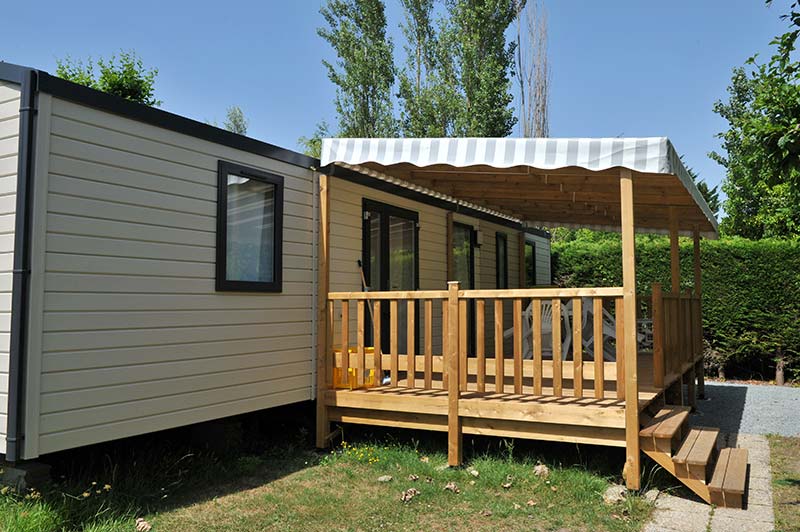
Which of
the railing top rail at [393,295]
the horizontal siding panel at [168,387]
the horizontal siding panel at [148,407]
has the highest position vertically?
the railing top rail at [393,295]

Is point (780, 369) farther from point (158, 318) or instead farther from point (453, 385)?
point (158, 318)

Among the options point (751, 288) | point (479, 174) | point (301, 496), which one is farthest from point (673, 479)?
point (751, 288)

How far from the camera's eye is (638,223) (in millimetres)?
8703

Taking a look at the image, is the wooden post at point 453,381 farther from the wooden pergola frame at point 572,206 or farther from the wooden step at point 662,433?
the wooden step at point 662,433

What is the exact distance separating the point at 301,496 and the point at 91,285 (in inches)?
75.6

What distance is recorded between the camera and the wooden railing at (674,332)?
504cm

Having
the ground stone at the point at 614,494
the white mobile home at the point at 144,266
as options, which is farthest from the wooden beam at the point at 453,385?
the white mobile home at the point at 144,266

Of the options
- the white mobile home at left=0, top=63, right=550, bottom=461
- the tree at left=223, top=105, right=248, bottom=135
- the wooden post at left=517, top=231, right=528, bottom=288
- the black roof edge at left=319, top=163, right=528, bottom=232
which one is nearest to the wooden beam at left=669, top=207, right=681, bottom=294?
the black roof edge at left=319, top=163, right=528, bottom=232

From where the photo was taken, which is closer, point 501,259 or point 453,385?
point 453,385

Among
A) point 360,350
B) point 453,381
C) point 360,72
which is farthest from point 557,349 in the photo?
point 360,72

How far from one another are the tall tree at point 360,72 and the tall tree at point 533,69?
3.65 meters

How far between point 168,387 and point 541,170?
3.23m

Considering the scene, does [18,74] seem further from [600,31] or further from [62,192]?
[600,31]

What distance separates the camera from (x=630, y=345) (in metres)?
4.38
